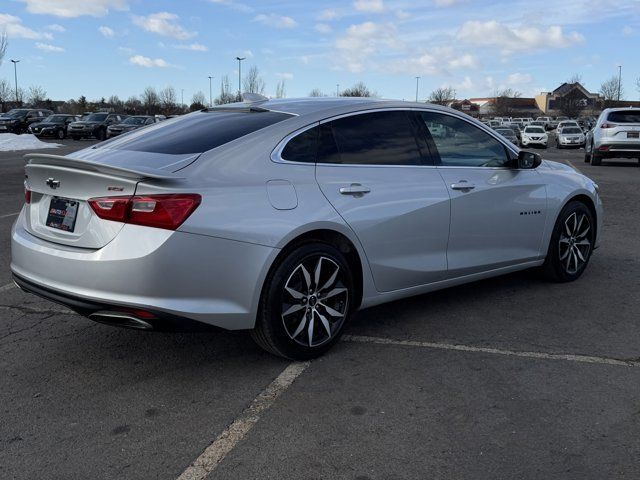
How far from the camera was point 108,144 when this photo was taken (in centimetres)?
435

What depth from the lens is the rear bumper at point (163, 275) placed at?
11.0 ft

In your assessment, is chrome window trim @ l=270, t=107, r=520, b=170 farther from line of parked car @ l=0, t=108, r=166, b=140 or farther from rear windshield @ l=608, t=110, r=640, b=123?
line of parked car @ l=0, t=108, r=166, b=140

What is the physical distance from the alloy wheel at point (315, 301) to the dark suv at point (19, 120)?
43075 millimetres

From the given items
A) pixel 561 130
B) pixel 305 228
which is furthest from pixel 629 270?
pixel 561 130

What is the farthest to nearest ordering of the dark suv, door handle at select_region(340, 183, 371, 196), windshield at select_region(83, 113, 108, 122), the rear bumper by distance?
the dark suv, windshield at select_region(83, 113, 108, 122), door handle at select_region(340, 183, 371, 196), the rear bumper

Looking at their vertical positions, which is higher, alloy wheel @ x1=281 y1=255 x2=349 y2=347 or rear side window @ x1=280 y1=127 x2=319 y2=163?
rear side window @ x1=280 y1=127 x2=319 y2=163

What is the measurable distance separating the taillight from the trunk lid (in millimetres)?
48

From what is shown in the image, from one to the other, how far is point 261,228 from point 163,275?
0.61 metres

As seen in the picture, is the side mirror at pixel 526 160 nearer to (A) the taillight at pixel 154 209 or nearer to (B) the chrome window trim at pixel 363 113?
(B) the chrome window trim at pixel 363 113

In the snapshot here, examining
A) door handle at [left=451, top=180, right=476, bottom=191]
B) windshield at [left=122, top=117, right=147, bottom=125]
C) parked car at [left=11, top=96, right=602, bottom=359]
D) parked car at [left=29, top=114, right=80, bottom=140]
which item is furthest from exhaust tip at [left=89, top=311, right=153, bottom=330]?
parked car at [left=29, top=114, right=80, bottom=140]

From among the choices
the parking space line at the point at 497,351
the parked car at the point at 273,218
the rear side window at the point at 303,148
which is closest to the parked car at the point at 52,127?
the parked car at the point at 273,218

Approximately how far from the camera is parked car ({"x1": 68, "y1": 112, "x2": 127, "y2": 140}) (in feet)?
129

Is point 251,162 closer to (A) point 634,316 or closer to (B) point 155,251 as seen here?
(B) point 155,251

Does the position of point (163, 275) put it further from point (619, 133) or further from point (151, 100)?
point (151, 100)
